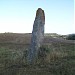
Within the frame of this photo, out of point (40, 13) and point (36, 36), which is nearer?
point (36, 36)

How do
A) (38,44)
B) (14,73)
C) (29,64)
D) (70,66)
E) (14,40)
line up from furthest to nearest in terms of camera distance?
(14,40), (38,44), (29,64), (70,66), (14,73)

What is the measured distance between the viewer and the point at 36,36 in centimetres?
1085

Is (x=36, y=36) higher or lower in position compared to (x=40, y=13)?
lower

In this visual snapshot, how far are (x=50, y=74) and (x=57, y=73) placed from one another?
229 mm

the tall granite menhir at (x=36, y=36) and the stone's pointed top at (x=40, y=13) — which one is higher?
the stone's pointed top at (x=40, y=13)

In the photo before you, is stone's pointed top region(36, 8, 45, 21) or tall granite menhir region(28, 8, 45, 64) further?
stone's pointed top region(36, 8, 45, 21)

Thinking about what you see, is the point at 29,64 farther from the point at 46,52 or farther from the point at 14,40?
the point at 14,40

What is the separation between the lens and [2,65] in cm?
967

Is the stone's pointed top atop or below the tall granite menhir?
atop

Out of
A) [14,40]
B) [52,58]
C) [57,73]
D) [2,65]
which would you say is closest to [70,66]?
[57,73]

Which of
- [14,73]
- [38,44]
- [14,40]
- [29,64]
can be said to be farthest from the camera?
[14,40]

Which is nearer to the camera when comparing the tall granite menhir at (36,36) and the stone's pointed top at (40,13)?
the tall granite menhir at (36,36)

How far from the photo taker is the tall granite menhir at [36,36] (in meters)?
10.5

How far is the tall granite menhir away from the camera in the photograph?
10.5 meters
